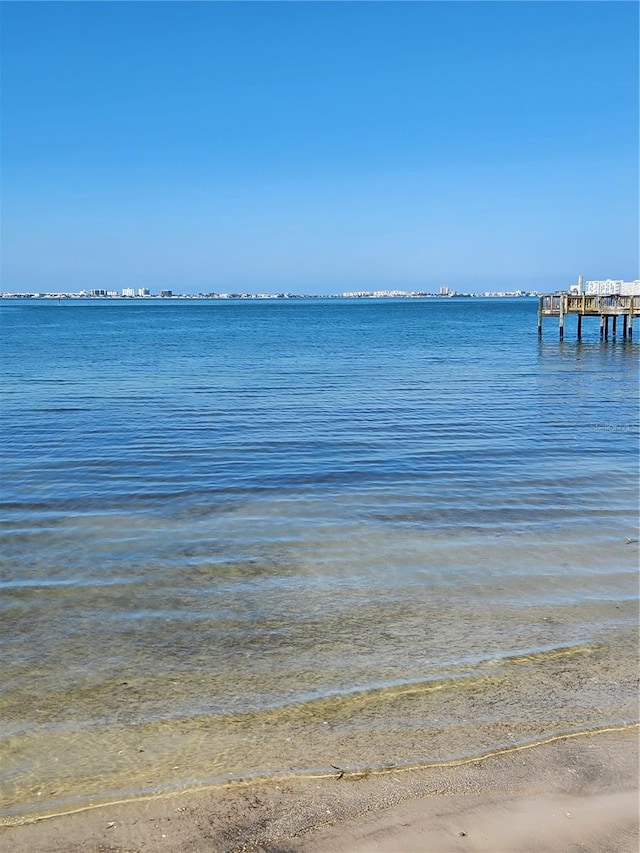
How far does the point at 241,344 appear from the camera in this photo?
5953 cm

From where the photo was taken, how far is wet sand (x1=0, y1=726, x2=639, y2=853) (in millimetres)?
4426

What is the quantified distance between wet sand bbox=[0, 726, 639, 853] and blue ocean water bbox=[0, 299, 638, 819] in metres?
0.28

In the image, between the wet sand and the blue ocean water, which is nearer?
the wet sand

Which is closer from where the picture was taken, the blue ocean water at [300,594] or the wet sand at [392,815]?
the wet sand at [392,815]

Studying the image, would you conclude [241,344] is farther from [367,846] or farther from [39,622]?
[367,846]

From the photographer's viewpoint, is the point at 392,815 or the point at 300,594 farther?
the point at 300,594

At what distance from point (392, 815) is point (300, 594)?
421 cm

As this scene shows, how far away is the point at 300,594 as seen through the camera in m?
8.81

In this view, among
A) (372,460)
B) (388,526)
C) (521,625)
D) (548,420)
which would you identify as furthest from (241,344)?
(521,625)

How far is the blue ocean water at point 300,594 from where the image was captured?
5.80 metres

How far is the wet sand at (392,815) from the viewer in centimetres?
443

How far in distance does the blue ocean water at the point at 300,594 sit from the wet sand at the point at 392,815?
0.28 meters

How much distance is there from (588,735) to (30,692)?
4584 mm

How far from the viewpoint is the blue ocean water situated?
5.80 metres
